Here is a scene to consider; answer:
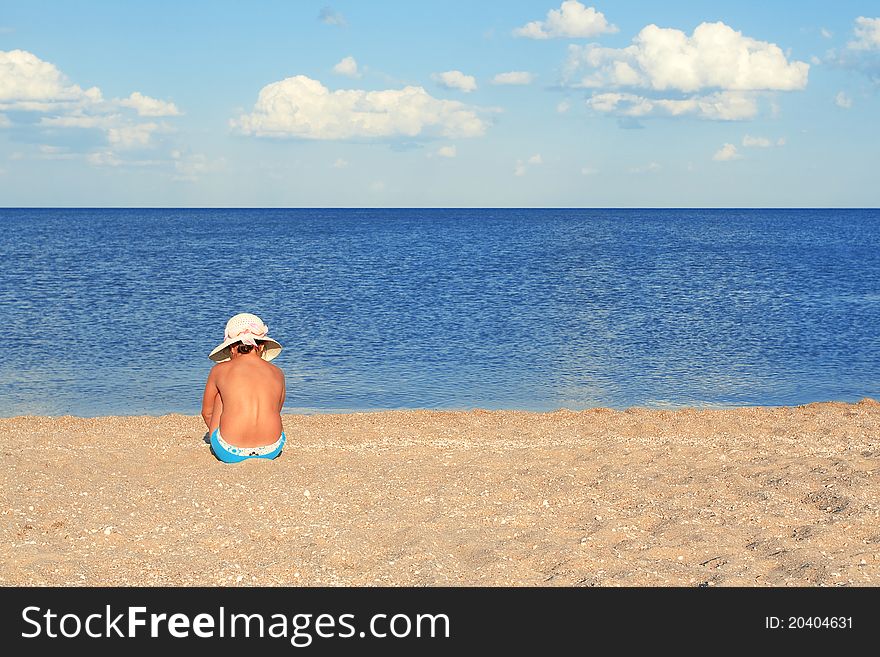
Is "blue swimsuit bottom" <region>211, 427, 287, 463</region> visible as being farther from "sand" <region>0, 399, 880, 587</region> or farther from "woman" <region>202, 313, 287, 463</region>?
"sand" <region>0, 399, 880, 587</region>

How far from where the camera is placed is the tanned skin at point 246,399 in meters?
8.75

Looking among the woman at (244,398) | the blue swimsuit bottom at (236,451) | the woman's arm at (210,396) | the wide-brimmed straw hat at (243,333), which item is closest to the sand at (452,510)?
the blue swimsuit bottom at (236,451)

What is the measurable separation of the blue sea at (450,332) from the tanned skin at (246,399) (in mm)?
7064

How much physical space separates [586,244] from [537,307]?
47.7 m

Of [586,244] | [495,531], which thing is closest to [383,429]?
[495,531]

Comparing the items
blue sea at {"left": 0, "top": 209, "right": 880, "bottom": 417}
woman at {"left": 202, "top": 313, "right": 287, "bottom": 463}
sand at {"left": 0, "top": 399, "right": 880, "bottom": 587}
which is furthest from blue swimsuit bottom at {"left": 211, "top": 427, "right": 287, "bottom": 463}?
blue sea at {"left": 0, "top": 209, "right": 880, "bottom": 417}

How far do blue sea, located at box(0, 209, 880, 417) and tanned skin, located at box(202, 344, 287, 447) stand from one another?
7.06 meters

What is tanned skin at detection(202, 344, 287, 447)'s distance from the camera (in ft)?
28.7

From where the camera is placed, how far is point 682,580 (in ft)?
20.4

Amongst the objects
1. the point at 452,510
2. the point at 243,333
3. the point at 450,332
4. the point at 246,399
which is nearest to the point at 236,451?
the point at 246,399

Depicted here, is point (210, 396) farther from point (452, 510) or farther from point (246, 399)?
point (452, 510)

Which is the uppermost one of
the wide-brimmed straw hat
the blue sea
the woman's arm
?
the wide-brimmed straw hat

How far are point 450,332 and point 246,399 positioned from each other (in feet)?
55.8

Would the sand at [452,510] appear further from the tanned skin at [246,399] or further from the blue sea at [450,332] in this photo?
the blue sea at [450,332]
